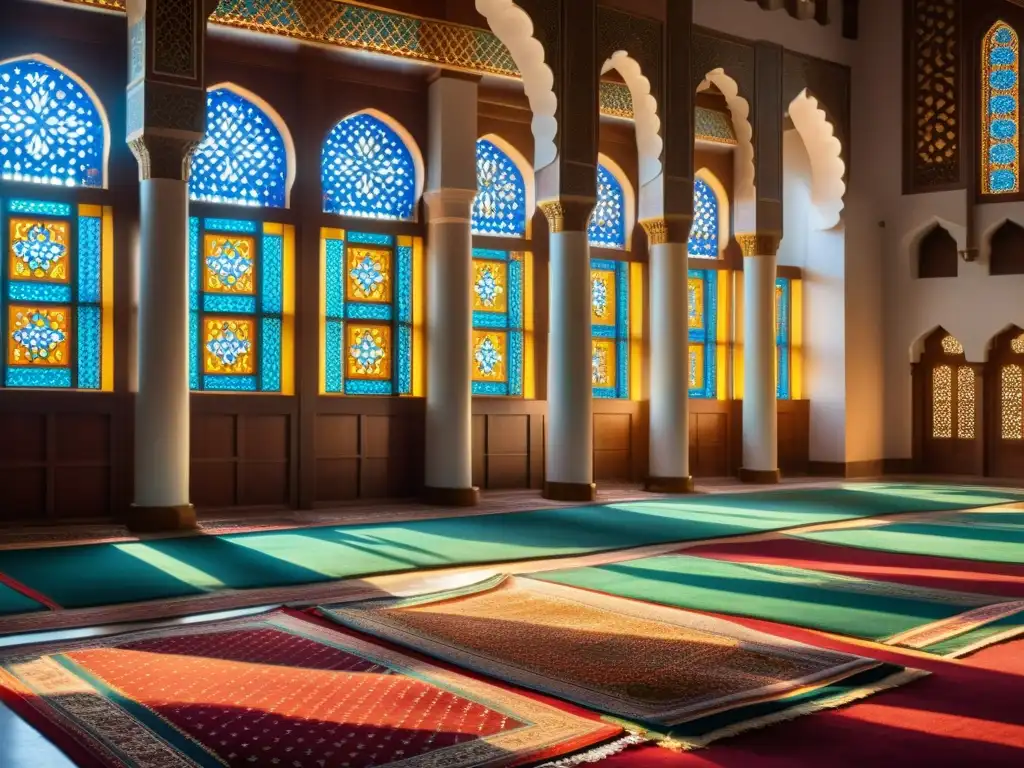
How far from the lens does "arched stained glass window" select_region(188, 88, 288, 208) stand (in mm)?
9812

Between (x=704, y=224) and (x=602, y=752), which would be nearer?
(x=602, y=752)

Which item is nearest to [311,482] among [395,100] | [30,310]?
[30,310]

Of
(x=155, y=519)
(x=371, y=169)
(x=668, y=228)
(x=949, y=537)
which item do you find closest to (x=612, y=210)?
(x=668, y=228)

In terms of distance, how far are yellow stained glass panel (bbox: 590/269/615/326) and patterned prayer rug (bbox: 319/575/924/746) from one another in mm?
6953

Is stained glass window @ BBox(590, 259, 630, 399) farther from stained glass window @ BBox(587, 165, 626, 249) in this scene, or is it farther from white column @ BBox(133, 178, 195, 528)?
white column @ BBox(133, 178, 195, 528)

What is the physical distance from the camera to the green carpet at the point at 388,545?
612 centimetres

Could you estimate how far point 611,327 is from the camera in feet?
41.1

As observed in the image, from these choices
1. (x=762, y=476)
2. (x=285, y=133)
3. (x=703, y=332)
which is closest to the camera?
(x=285, y=133)

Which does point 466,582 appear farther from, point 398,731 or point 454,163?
point 454,163

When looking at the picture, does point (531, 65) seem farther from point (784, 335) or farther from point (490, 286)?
point (784, 335)

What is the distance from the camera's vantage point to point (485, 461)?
37.2 ft

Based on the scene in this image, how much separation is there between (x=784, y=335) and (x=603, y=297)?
2.79 m

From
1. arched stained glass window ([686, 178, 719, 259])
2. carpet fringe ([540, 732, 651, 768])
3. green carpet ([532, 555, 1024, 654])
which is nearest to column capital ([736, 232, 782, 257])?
arched stained glass window ([686, 178, 719, 259])

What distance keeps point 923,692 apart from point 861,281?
10566 mm
